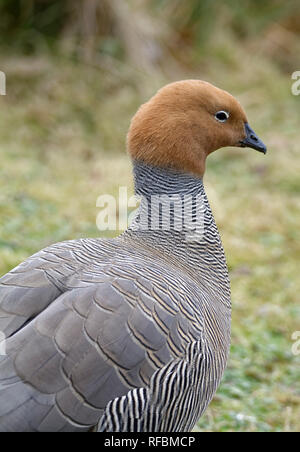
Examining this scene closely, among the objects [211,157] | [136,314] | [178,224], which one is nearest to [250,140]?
[178,224]

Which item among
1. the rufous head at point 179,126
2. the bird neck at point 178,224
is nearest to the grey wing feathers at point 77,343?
the bird neck at point 178,224

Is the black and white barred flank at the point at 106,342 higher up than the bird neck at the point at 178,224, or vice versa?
the bird neck at the point at 178,224

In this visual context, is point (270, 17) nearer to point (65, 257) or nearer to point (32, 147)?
point (32, 147)

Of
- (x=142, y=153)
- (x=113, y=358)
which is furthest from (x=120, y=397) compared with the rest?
(x=142, y=153)

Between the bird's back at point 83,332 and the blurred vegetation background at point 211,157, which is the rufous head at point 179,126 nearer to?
the bird's back at point 83,332

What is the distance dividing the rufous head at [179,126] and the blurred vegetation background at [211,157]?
4.26ft

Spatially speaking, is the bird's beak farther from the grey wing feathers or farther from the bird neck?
the grey wing feathers

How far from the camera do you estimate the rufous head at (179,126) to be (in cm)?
297

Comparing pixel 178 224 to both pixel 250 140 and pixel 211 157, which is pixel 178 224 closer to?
pixel 250 140

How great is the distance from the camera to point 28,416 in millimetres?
2148

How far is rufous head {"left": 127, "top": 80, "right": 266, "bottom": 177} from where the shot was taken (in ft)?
9.75

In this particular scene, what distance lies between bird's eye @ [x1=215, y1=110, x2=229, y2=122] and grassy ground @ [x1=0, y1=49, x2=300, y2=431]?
1433 mm

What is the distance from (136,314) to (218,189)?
13.9 ft

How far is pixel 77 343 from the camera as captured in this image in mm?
2277
